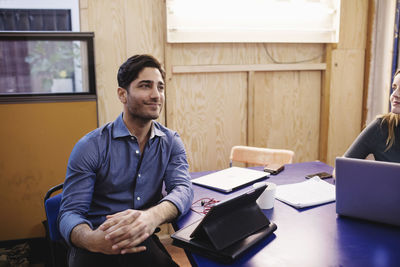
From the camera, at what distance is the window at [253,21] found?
2.81m

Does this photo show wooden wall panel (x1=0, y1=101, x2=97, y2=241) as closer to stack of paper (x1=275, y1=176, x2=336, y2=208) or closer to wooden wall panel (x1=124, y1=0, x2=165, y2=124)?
wooden wall panel (x1=124, y1=0, x2=165, y2=124)

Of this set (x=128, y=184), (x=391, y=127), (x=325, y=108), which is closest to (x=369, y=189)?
(x=391, y=127)

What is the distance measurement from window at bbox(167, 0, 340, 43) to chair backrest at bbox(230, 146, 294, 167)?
102cm

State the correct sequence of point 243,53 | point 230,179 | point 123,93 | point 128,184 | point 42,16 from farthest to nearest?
point 243,53, point 42,16, point 230,179, point 123,93, point 128,184

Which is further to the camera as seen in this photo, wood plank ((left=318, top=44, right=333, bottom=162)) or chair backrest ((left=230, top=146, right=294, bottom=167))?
wood plank ((left=318, top=44, right=333, bottom=162))

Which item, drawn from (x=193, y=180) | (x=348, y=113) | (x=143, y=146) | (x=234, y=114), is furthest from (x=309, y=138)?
(x=143, y=146)

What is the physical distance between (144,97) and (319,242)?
39.6 inches

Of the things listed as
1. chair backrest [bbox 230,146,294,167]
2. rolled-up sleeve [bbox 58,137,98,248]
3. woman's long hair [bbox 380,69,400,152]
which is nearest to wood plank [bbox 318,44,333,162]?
chair backrest [bbox 230,146,294,167]

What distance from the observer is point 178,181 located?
1.63 meters

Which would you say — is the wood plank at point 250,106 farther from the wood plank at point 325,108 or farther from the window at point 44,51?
the window at point 44,51

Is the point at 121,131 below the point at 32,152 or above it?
above

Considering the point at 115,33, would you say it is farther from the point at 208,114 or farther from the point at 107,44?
the point at 208,114

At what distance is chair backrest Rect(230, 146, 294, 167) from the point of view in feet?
A: 7.59

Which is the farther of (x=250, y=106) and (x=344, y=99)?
(x=344, y=99)
